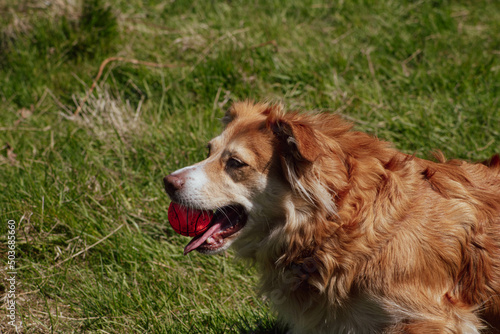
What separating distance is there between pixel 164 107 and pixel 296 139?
2861mm

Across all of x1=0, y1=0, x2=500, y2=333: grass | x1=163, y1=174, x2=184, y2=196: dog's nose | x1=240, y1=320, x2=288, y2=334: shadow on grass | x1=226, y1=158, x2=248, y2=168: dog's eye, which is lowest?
x1=240, y1=320, x2=288, y2=334: shadow on grass

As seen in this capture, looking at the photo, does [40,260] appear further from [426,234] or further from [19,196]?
[426,234]

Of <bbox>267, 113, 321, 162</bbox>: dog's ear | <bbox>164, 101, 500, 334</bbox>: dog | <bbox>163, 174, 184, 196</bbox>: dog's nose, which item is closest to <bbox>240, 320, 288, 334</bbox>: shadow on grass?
<bbox>164, 101, 500, 334</bbox>: dog

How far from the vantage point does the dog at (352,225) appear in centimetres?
270

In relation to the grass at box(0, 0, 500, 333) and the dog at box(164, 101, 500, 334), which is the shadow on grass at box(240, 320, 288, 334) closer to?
the grass at box(0, 0, 500, 333)

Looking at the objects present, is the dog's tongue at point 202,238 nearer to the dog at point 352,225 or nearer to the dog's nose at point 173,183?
the dog at point 352,225

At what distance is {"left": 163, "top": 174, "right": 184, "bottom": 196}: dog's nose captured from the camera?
2977 mm

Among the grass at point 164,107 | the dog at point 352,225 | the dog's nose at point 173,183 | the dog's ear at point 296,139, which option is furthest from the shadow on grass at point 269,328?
the dog's ear at point 296,139

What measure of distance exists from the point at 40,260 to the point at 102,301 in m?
0.70

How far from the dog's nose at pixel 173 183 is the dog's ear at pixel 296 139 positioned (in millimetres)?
613

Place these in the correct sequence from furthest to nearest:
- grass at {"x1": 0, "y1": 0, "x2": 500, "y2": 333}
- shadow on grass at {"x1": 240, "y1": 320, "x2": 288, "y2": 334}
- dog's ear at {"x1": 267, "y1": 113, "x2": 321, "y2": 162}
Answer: grass at {"x1": 0, "y1": 0, "x2": 500, "y2": 333}
shadow on grass at {"x1": 240, "y1": 320, "x2": 288, "y2": 334}
dog's ear at {"x1": 267, "y1": 113, "x2": 321, "y2": 162}

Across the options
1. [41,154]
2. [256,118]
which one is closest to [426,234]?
[256,118]

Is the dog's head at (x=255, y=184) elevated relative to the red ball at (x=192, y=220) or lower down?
elevated

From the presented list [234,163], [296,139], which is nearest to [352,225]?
[296,139]
